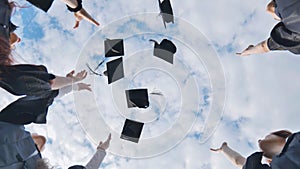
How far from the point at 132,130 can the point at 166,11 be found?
1.34 m

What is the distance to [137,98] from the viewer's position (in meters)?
3.49

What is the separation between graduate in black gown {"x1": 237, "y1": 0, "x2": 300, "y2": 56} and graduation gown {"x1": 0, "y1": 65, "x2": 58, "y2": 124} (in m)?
1.59

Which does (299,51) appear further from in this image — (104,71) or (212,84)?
(104,71)

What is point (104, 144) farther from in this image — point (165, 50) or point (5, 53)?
point (5, 53)

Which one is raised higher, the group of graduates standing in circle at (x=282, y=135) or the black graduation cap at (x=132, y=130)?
the group of graduates standing in circle at (x=282, y=135)

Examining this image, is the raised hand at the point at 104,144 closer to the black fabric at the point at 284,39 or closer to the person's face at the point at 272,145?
the person's face at the point at 272,145

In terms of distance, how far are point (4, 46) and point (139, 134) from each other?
1988mm

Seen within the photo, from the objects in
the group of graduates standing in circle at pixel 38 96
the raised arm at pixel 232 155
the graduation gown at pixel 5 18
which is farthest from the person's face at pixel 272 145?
the graduation gown at pixel 5 18

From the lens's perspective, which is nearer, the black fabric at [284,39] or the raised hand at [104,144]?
the black fabric at [284,39]

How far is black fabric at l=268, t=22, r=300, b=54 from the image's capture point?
7.55 feet

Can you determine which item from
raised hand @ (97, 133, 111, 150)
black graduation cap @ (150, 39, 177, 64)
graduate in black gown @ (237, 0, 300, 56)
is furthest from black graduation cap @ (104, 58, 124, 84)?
graduate in black gown @ (237, 0, 300, 56)

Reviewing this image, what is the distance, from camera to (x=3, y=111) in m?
2.22

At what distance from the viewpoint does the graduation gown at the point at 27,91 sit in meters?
1.96

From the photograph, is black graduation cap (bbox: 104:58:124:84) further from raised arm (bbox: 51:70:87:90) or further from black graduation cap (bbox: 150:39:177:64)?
raised arm (bbox: 51:70:87:90)
